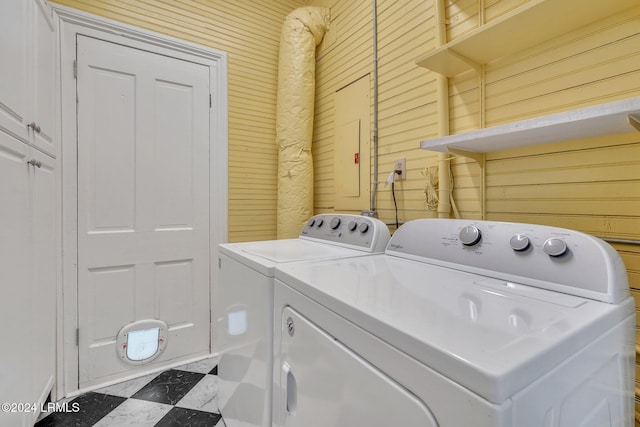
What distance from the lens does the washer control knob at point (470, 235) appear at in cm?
102

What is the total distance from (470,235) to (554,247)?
0.24m

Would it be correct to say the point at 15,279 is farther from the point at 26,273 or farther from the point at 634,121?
the point at 634,121

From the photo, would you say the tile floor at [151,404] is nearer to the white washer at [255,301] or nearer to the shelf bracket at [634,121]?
the white washer at [255,301]

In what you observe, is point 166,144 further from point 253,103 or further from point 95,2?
point 95,2

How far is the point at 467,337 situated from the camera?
53 cm

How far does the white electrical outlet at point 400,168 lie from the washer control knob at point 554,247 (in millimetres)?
976

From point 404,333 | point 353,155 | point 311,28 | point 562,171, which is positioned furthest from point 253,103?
point 404,333

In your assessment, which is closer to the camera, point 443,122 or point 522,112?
point 522,112

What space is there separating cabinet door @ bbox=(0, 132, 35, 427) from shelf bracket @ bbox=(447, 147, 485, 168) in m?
1.73

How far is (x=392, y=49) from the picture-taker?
73.4 inches

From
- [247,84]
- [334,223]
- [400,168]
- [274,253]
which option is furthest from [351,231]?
[247,84]

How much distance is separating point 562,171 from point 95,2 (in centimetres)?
273

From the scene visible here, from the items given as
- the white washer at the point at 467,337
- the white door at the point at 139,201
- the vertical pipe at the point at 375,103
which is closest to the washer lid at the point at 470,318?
the white washer at the point at 467,337

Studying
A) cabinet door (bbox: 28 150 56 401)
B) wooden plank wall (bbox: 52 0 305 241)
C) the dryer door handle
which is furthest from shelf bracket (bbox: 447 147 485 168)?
cabinet door (bbox: 28 150 56 401)
